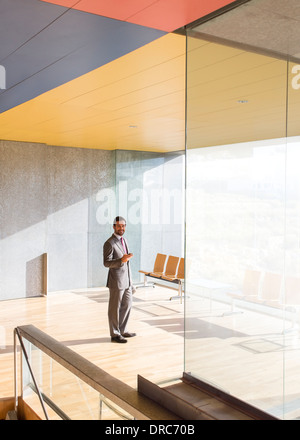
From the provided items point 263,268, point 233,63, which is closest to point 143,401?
point 263,268

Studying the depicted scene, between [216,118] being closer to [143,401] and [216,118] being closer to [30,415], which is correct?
[143,401]

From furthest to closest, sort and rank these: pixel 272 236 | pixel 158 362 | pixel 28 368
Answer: pixel 158 362 → pixel 28 368 → pixel 272 236

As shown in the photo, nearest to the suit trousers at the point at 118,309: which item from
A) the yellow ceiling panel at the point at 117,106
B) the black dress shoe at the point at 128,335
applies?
the black dress shoe at the point at 128,335

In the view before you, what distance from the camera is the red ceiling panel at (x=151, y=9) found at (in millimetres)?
2969

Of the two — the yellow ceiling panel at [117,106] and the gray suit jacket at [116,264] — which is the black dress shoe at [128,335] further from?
the yellow ceiling panel at [117,106]

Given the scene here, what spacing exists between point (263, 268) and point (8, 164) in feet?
27.4

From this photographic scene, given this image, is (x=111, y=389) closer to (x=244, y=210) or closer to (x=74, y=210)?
(x=244, y=210)

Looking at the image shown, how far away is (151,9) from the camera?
309 centimetres

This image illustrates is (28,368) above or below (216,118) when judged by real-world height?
below

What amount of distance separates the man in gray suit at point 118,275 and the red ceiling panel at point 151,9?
3.75 metres

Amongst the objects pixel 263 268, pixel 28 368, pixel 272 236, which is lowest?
pixel 28 368

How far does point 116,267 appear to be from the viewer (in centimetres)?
673

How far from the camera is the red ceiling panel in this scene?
2.97 m
